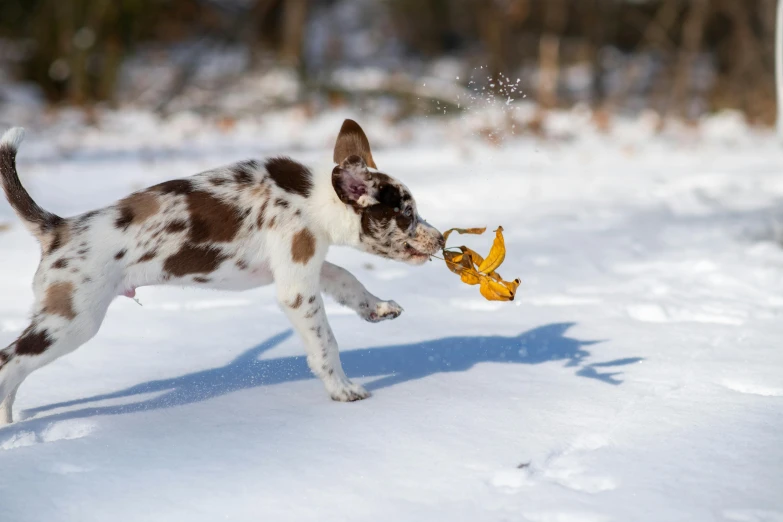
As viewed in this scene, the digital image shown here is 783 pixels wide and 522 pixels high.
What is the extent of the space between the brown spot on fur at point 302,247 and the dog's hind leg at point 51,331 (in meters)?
0.83

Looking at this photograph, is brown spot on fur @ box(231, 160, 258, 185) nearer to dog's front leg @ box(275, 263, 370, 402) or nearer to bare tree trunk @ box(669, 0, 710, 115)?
dog's front leg @ box(275, 263, 370, 402)

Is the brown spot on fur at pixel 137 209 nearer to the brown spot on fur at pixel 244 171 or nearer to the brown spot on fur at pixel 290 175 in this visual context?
the brown spot on fur at pixel 244 171

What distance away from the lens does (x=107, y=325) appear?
199 inches

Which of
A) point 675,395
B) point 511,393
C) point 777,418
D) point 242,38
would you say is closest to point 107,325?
point 511,393

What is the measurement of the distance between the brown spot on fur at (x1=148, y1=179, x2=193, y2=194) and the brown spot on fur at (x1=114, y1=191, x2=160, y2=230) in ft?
0.15

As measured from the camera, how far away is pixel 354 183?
3.86 metres

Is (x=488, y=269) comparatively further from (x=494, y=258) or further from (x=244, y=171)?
(x=244, y=171)

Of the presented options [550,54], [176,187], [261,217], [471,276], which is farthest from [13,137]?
[550,54]

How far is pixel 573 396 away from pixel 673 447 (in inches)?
25.7

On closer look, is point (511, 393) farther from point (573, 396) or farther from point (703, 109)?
point (703, 109)

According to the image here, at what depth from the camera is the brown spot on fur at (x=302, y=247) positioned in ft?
12.6

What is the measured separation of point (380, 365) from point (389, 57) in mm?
21437

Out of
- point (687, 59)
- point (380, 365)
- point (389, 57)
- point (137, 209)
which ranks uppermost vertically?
point (389, 57)

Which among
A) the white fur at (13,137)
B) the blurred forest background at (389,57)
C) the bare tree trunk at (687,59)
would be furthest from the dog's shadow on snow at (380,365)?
the bare tree trunk at (687,59)
